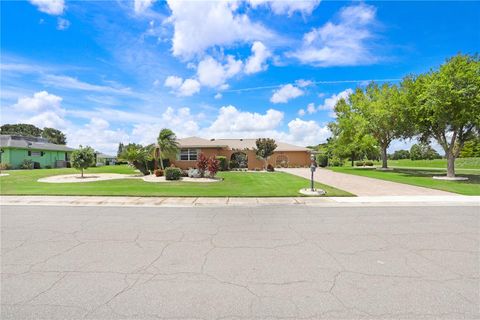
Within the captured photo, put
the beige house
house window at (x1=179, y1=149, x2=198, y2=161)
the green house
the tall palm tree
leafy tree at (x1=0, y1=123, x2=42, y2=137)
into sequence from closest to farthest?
the tall palm tree → the beige house → house window at (x1=179, y1=149, x2=198, y2=161) → the green house → leafy tree at (x1=0, y1=123, x2=42, y2=137)

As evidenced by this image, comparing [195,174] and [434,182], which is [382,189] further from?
[195,174]

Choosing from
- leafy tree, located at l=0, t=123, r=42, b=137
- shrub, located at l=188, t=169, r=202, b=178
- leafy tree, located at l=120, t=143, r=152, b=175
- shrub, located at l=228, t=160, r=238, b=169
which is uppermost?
leafy tree, located at l=0, t=123, r=42, b=137

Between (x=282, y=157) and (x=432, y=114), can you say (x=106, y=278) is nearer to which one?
(x=432, y=114)

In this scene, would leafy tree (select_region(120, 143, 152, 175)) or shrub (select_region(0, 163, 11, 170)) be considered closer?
leafy tree (select_region(120, 143, 152, 175))

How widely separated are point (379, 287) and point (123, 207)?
29.1 feet

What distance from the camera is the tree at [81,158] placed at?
902 inches

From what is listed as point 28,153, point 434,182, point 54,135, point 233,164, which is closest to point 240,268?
point 434,182

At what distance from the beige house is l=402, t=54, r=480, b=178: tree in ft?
58.7

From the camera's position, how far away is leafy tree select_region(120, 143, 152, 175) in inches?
954

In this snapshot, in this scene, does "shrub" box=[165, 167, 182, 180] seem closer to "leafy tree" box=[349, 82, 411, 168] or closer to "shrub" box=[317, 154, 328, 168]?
"leafy tree" box=[349, 82, 411, 168]

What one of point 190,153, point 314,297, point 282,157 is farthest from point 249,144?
point 314,297

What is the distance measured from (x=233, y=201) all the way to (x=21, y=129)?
86.3 m

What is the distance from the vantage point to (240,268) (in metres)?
4.33

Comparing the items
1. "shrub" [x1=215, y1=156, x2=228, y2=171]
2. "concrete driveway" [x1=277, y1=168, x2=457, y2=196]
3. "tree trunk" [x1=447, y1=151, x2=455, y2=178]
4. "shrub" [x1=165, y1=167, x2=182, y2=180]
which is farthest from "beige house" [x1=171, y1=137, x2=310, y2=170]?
"tree trunk" [x1=447, y1=151, x2=455, y2=178]
